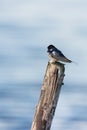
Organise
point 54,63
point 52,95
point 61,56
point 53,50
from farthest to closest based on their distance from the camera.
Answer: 1. point 53,50
2. point 61,56
3. point 54,63
4. point 52,95

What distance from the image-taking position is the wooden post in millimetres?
4422

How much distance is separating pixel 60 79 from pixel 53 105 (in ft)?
1.04

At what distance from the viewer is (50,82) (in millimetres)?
4461

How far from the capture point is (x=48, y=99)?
Answer: 4422 millimetres

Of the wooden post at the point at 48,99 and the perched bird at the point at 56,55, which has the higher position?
the perched bird at the point at 56,55

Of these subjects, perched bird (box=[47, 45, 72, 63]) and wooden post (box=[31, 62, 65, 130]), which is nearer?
wooden post (box=[31, 62, 65, 130])

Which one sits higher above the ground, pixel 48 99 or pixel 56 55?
pixel 56 55

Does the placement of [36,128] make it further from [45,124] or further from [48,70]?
[48,70]

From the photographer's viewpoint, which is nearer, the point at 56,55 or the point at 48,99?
the point at 48,99

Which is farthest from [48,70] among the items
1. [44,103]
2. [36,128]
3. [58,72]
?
[36,128]

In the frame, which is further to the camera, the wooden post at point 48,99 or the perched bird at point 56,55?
the perched bird at point 56,55

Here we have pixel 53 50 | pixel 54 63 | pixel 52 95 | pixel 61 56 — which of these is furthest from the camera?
pixel 53 50

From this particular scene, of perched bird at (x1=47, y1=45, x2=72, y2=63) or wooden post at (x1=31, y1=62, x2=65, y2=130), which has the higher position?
perched bird at (x1=47, y1=45, x2=72, y2=63)

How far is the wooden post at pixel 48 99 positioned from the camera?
442 centimetres
